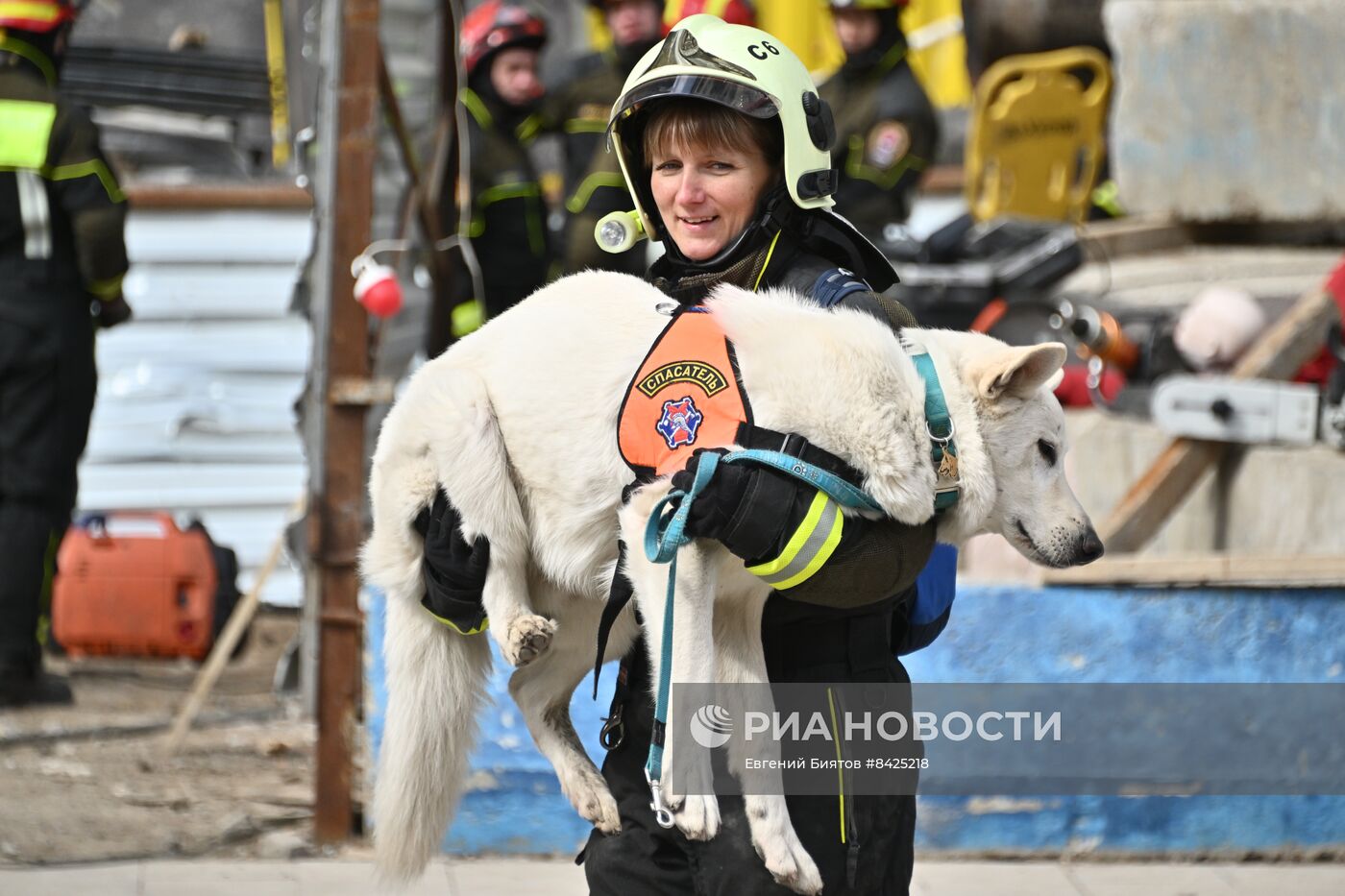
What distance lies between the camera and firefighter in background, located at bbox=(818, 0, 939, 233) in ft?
24.6

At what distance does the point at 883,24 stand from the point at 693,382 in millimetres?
5745

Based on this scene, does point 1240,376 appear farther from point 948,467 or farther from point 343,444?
point 948,467

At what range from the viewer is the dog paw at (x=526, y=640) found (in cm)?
249

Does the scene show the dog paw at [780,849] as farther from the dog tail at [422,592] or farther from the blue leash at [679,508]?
the dog tail at [422,592]

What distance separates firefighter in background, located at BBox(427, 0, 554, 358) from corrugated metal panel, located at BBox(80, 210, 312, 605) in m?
1.32

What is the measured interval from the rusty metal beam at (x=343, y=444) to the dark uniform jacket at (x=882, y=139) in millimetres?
2906

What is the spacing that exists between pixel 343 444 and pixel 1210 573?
2.54 m

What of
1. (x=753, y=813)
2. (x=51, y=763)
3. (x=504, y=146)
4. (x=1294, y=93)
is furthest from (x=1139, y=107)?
(x=753, y=813)

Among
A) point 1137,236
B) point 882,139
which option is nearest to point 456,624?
point 882,139

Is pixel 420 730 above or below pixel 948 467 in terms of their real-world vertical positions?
below

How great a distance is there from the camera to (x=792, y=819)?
244 cm

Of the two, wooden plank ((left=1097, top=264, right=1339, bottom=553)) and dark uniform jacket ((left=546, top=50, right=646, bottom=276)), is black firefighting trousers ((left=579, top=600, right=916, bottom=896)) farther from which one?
dark uniform jacket ((left=546, top=50, right=646, bottom=276))
